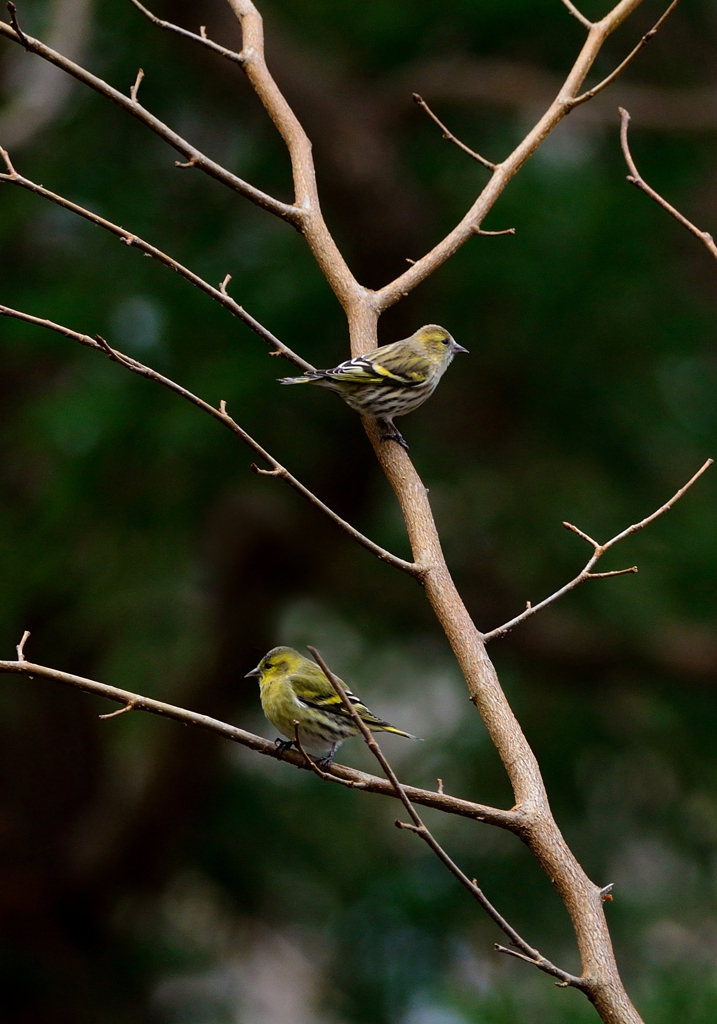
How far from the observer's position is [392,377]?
3.44 metres

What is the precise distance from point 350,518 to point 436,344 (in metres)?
2.37

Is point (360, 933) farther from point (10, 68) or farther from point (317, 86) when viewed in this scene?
point (10, 68)

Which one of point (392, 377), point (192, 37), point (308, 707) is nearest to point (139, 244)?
point (192, 37)

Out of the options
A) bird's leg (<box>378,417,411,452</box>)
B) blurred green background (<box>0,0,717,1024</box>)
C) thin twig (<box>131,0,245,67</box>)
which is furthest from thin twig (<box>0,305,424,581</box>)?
blurred green background (<box>0,0,717,1024</box>)

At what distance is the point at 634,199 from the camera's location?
6398mm

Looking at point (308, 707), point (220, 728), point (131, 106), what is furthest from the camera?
point (308, 707)

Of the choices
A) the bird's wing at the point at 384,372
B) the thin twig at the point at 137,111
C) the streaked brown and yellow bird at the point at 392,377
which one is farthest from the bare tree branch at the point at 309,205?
the bird's wing at the point at 384,372

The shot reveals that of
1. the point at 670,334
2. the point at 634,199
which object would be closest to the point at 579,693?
the point at 670,334

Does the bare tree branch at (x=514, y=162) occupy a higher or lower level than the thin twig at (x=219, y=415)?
higher

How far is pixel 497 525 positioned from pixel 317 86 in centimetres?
251

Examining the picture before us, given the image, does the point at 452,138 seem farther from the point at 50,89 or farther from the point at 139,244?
the point at 50,89

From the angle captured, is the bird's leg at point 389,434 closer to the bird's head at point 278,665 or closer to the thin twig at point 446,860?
the bird's head at point 278,665

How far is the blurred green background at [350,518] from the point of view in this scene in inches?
234

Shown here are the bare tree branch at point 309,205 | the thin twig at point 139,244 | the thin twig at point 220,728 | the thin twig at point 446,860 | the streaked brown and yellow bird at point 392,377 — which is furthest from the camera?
the streaked brown and yellow bird at point 392,377
